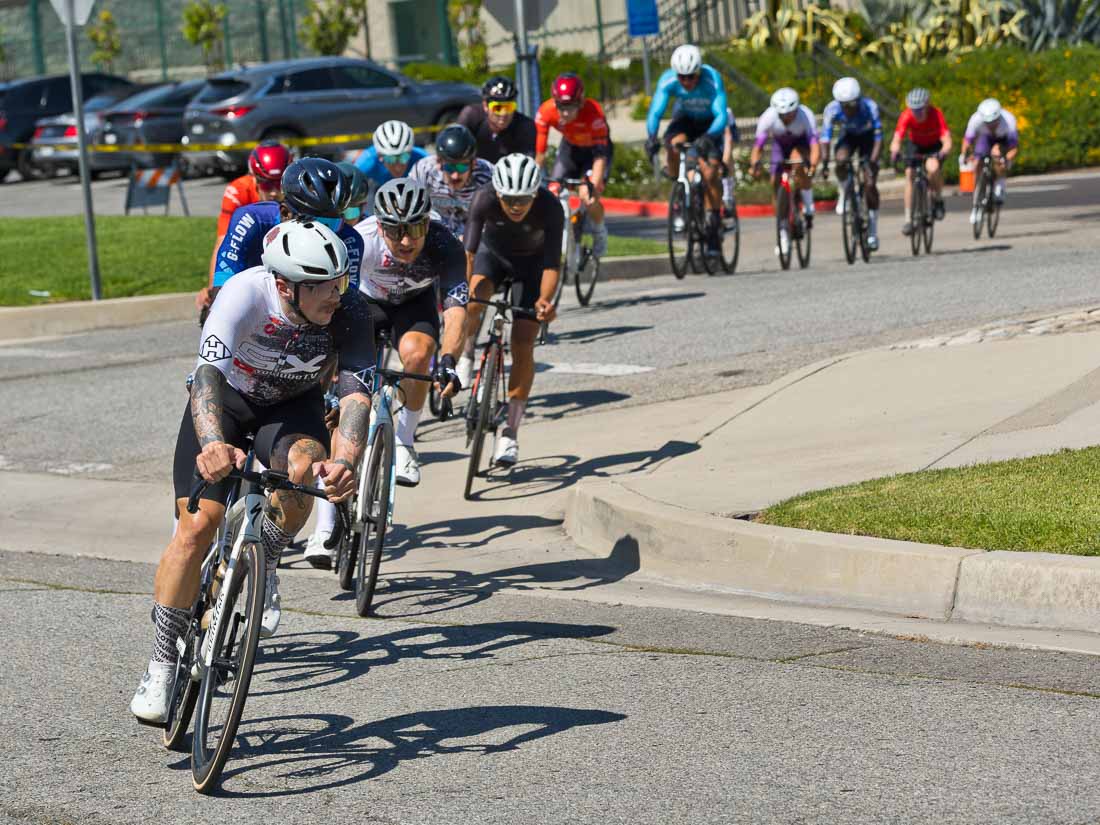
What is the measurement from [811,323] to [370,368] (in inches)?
368

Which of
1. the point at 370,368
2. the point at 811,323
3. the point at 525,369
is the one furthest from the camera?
the point at 811,323

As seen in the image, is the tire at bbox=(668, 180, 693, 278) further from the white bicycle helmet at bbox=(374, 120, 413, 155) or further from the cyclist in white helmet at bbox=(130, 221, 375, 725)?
the cyclist in white helmet at bbox=(130, 221, 375, 725)

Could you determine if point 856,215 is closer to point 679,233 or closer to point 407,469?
point 679,233

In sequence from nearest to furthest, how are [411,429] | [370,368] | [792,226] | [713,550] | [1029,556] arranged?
[370,368] → [1029,556] → [713,550] → [411,429] → [792,226]

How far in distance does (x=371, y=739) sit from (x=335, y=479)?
3.23ft

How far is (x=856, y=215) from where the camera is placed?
19.3 metres

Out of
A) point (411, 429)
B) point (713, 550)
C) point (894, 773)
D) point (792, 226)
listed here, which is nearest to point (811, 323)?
point (792, 226)

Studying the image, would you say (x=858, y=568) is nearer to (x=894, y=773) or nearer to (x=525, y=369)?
(x=894, y=773)

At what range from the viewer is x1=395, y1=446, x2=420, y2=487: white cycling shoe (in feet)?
29.9

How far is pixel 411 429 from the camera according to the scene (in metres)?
9.79

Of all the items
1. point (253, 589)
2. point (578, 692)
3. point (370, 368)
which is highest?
point (370, 368)

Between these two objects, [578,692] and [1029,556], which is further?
[1029,556]

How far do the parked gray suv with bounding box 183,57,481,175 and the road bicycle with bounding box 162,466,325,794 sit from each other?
26.6 meters

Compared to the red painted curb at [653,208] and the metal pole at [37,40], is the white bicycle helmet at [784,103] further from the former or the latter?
the metal pole at [37,40]
